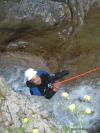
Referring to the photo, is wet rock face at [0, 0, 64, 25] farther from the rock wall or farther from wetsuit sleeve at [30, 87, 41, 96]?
the rock wall

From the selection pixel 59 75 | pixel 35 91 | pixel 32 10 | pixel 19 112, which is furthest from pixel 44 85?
pixel 32 10

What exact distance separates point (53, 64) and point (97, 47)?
1.19 m

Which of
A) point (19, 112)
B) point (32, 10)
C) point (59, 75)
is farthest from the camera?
point (32, 10)

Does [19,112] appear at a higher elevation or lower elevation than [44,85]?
lower

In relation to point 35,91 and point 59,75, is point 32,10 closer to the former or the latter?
point 59,75

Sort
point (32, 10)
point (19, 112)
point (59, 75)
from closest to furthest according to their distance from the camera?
1. point (19, 112)
2. point (59, 75)
3. point (32, 10)

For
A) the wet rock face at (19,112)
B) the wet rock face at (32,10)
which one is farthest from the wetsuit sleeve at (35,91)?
the wet rock face at (32,10)

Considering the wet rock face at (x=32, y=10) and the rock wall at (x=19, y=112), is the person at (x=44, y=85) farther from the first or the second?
the wet rock face at (x=32, y=10)

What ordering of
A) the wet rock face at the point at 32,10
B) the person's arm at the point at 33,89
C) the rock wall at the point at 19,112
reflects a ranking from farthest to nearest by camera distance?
the wet rock face at the point at 32,10 < the person's arm at the point at 33,89 < the rock wall at the point at 19,112

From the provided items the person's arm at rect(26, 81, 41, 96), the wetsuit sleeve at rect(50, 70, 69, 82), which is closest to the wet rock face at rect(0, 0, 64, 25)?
the wetsuit sleeve at rect(50, 70, 69, 82)

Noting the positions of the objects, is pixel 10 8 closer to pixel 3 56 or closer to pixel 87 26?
pixel 3 56

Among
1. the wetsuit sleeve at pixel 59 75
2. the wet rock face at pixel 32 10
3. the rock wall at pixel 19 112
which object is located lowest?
the rock wall at pixel 19 112

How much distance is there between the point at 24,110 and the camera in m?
2.80

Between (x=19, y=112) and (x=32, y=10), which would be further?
(x=32, y=10)
